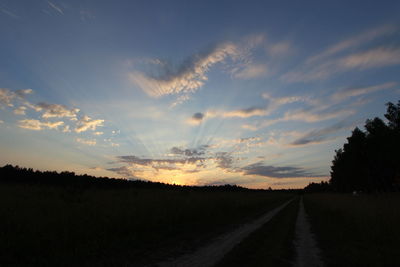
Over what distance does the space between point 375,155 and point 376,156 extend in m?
0.41

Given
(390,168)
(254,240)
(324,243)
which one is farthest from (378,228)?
(390,168)

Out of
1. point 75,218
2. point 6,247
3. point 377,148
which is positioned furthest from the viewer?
point 377,148

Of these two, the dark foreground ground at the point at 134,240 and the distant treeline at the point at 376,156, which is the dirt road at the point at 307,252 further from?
the distant treeline at the point at 376,156

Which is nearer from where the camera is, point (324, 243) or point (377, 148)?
point (324, 243)

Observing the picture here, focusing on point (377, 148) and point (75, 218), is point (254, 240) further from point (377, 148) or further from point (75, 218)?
point (377, 148)

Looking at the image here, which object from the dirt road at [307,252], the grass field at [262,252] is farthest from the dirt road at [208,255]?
the dirt road at [307,252]

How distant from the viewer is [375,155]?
157ft

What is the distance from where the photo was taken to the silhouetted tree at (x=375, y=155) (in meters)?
40.3

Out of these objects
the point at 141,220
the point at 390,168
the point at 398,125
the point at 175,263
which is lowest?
the point at 175,263

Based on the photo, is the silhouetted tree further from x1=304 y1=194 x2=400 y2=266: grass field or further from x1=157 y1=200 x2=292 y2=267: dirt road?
x1=157 y1=200 x2=292 y2=267: dirt road

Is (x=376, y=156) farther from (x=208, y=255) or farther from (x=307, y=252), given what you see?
(x=208, y=255)

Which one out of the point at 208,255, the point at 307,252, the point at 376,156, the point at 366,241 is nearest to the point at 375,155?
the point at 376,156

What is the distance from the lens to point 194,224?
1598 cm

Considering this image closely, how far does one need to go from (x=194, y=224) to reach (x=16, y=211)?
30.6ft
